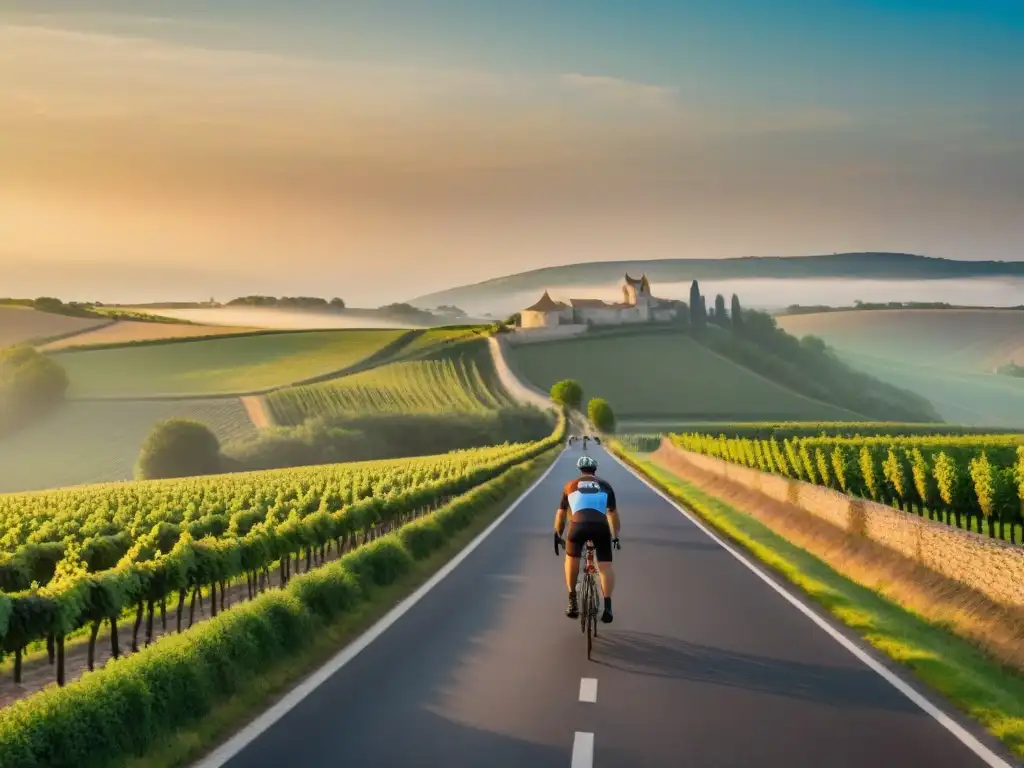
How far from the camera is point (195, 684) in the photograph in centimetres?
1048

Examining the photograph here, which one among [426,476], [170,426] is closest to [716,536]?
[426,476]

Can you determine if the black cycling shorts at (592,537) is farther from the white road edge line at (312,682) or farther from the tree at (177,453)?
the tree at (177,453)

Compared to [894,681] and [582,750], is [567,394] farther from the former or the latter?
[582,750]

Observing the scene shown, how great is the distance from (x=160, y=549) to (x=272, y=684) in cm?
1413

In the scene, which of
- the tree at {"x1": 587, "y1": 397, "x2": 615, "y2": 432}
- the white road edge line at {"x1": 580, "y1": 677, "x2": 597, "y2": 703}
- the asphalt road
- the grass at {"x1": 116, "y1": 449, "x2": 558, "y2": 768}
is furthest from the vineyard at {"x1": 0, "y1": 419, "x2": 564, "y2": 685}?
the tree at {"x1": 587, "y1": 397, "x2": 615, "y2": 432}

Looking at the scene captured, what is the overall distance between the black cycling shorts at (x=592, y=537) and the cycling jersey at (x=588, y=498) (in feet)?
0.25

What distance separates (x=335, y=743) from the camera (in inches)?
379

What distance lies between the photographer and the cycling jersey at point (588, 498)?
48.7 ft

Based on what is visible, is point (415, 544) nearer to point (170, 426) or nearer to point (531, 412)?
point (170, 426)

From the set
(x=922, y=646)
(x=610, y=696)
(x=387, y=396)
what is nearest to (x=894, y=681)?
(x=922, y=646)

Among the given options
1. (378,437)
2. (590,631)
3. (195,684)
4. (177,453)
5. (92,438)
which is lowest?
(177,453)

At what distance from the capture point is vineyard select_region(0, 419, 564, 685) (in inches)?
483

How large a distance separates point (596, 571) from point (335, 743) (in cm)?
568

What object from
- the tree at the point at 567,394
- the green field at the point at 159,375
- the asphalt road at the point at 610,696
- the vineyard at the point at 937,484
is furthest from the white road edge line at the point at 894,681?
the tree at the point at 567,394
